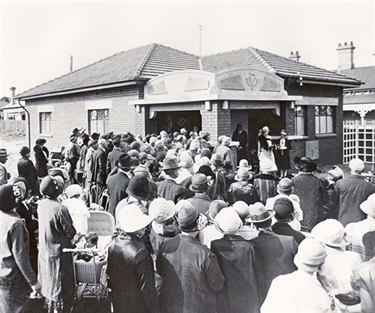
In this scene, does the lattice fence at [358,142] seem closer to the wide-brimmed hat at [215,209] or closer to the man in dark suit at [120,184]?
the man in dark suit at [120,184]

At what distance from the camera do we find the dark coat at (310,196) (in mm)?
6086

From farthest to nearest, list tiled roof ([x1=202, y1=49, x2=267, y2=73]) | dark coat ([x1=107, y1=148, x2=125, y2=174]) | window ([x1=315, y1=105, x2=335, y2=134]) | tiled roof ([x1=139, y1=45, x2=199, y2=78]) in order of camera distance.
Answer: window ([x1=315, y1=105, x2=335, y2=134]) < tiled roof ([x1=202, y1=49, x2=267, y2=73]) < tiled roof ([x1=139, y1=45, x2=199, y2=78]) < dark coat ([x1=107, y1=148, x2=125, y2=174])

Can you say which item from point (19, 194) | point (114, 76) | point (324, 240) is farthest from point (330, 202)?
point (114, 76)

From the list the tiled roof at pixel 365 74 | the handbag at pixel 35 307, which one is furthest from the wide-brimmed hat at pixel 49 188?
the tiled roof at pixel 365 74

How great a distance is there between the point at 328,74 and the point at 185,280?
16.7m

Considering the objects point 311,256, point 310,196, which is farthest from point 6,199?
point 310,196

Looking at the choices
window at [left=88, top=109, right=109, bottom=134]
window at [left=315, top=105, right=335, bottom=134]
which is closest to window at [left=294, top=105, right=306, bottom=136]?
window at [left=315, top=105, right=335, bottom=134]

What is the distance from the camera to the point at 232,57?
18047 millimetres

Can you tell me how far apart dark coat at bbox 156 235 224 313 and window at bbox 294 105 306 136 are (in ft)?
43.7

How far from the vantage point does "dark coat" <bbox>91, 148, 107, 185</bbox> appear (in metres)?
8.86

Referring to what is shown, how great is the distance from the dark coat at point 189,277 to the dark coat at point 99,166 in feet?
18.2

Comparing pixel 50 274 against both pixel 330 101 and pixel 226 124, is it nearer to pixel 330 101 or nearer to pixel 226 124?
pixel 226 124

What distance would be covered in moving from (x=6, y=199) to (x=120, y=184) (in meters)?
2.40

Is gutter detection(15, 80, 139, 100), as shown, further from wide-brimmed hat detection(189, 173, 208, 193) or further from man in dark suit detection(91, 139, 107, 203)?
wide-brimmed hat detection(189, 173, 208, 193)
